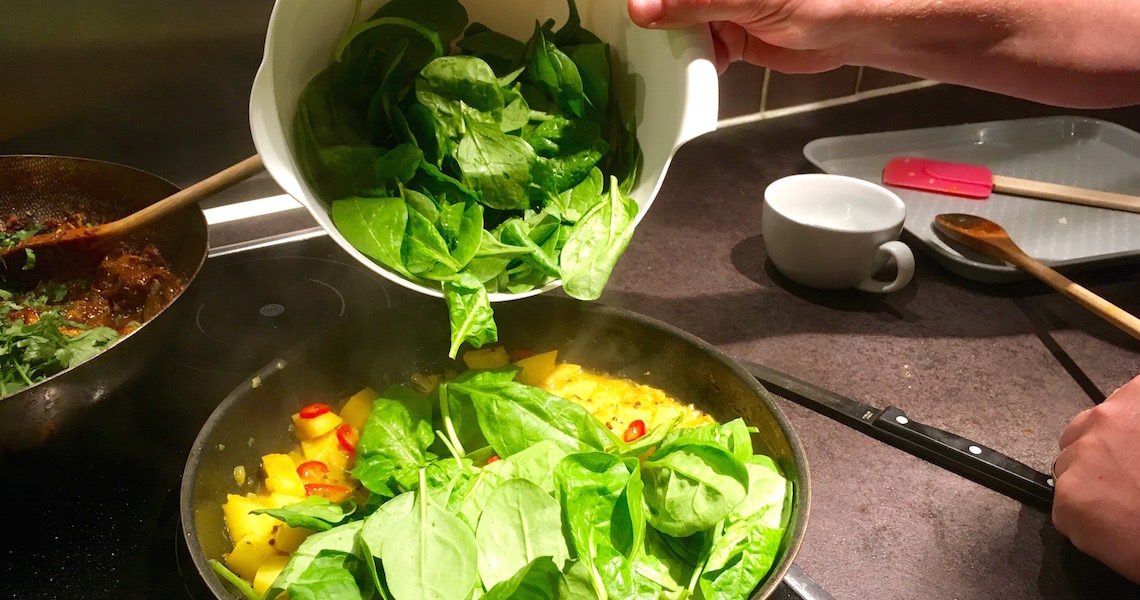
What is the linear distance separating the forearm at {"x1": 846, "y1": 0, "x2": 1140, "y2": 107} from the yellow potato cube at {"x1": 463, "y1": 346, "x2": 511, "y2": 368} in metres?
0.62

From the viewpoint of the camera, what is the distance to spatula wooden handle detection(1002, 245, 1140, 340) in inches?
42.1

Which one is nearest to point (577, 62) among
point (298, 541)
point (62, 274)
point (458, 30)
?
point (458, 30)

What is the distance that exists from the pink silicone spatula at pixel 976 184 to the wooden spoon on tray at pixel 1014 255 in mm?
154

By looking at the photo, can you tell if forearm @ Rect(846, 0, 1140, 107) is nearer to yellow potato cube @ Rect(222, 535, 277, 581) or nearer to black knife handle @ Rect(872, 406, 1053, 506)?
black knife handle @ Rect(872, 406, 1053, 506)

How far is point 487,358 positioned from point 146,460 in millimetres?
404

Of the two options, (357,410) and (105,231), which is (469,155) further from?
(105,231)

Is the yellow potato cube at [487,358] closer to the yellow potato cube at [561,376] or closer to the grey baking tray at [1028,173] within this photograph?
the yellow potato cube at [561,376]

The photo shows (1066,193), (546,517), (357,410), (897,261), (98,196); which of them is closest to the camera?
(546,517)

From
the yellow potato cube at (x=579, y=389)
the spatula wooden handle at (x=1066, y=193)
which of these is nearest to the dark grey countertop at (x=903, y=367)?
the spatula wooden handle at (x=1066, y=193)

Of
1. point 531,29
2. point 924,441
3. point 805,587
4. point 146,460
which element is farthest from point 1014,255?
point 146,460

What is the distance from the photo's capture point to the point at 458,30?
88 centimetres

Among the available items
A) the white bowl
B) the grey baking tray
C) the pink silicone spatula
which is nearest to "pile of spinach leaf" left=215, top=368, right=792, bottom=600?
the white bowl

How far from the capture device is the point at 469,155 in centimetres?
80

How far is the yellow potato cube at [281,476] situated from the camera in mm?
821
